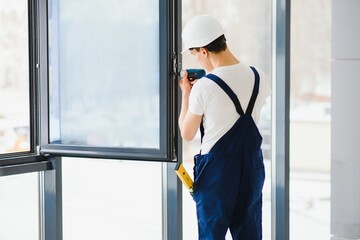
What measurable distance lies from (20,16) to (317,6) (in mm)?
2133

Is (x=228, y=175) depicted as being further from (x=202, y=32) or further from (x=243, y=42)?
(x=243, y=42)

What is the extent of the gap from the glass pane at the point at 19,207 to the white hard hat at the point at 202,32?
0.94 m

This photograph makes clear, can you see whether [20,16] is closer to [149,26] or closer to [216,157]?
[149,26]

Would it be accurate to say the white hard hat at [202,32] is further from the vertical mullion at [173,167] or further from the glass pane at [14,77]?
the glass pane at [14,77]

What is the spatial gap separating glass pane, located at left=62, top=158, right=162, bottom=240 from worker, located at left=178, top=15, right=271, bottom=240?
60 centimetres

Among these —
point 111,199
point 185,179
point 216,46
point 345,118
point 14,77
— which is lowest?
point 111,199

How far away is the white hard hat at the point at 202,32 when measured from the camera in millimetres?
2477

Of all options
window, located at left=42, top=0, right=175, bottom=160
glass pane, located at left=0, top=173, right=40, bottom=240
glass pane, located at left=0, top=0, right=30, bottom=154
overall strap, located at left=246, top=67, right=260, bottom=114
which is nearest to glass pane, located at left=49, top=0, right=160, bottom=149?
window, located at left=42, top=0, right=175, bottom=160

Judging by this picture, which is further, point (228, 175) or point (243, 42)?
point (243, 42)

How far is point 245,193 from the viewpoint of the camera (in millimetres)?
2568

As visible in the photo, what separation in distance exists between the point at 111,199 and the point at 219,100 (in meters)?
0.92

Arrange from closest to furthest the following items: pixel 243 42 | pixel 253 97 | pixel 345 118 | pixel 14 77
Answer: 1. pixel 253 97
2. pixel 14 77
3. pixel 243 42
4. pixel 345 118

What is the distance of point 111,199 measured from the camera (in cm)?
307

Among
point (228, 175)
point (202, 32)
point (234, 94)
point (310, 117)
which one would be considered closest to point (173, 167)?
point (228, 175)
